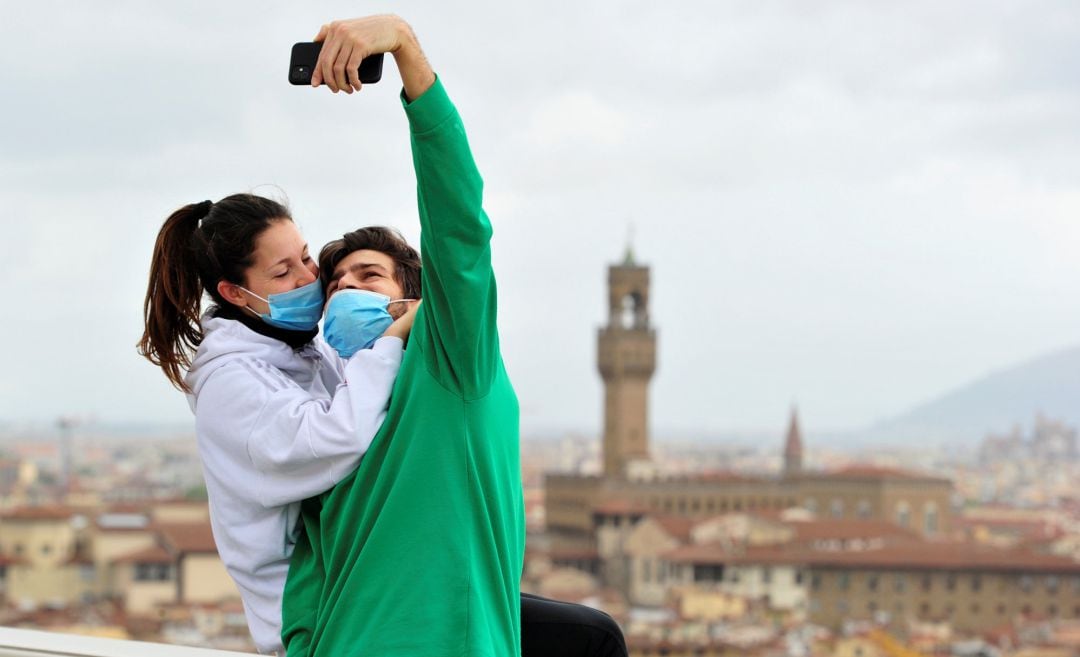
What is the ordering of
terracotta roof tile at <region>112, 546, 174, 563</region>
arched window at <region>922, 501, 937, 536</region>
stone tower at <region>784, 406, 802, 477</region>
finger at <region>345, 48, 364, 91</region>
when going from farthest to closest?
stone tower at <region>784, 406, 802, 477</region>, arched window at <region>922, 501, 937, 536</region>, terracotta roof tile at <region>112, 546, 174, 563</region>, finger at <region>345, 48, 364, 91</region>

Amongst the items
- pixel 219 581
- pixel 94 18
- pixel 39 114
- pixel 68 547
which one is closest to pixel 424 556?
pixel 219 581

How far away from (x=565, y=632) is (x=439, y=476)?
281 mm

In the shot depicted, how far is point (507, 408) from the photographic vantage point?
44.8 inches

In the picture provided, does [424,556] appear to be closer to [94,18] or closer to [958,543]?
[958,543]

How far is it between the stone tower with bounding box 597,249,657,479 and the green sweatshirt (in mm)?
36582

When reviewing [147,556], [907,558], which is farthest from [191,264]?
[907,558]

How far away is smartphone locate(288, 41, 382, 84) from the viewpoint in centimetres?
106

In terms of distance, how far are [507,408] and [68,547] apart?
30679mm

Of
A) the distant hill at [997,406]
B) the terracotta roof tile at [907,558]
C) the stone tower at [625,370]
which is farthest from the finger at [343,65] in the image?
the distant hill at [997,406]

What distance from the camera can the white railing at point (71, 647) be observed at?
1.69m

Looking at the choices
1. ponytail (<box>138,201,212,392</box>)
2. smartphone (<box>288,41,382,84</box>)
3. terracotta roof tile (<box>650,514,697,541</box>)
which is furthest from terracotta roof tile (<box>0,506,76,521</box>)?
smartphone (<box>288,41,382,84</box>)

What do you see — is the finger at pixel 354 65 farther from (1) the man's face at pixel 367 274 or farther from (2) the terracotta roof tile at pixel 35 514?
(2) the terracotta roof tile at pixel 35 514

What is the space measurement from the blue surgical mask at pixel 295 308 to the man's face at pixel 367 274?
0.02 meters

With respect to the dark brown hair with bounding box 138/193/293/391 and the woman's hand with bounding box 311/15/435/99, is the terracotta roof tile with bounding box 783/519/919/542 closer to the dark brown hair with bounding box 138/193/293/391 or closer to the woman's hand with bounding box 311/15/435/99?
the dark brown hair with bounding box 138/193/293/391
